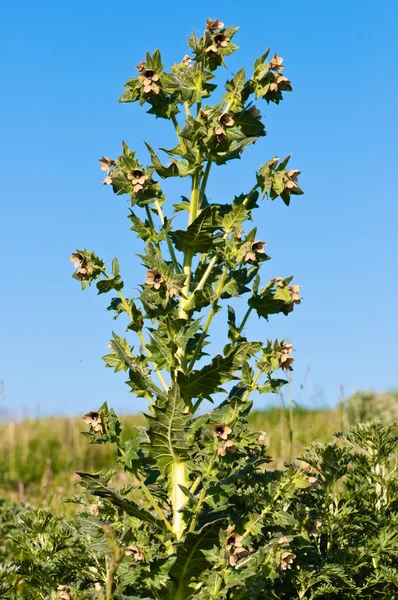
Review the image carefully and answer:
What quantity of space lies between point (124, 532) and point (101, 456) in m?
10.7

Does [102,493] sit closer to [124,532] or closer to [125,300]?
[124,532]

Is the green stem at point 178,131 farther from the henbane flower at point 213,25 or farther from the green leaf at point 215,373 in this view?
the green leaf at point 215,373

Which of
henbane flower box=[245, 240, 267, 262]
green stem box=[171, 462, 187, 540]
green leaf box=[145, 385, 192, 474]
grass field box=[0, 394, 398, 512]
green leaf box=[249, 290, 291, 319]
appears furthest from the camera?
grass field box=[0, 394, 398, 512]

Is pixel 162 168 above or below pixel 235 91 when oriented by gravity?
below

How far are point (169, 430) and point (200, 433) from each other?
303mm

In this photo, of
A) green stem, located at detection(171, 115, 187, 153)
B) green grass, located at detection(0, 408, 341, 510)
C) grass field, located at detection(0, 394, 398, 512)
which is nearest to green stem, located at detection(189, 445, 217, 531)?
green stem, located at detection(171, 115, 187, 153)

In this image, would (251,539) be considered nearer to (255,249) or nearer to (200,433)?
(200,433)

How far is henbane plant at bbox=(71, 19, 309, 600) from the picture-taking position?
3793mm

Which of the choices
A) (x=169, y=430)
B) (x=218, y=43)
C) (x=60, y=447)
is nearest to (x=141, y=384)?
(x=169, y=430)

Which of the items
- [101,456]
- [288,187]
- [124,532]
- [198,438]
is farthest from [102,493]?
[101,456]

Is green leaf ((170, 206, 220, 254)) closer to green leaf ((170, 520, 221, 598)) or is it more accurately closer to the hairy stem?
the hairy stem

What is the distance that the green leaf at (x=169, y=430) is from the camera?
3.71 meters

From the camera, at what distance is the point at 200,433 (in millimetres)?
4020

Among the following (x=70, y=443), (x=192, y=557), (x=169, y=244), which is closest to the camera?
(x=192, y=557)
